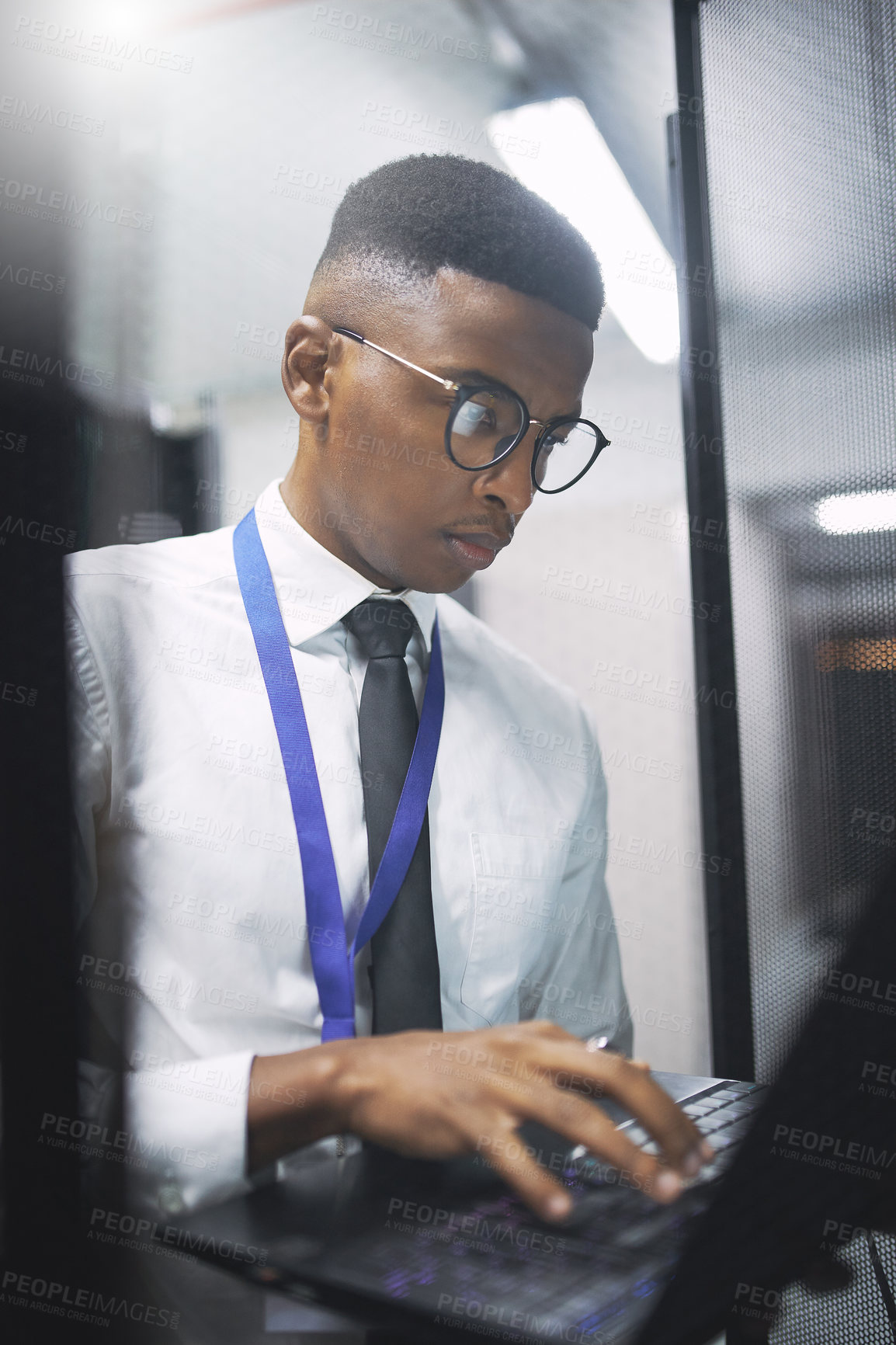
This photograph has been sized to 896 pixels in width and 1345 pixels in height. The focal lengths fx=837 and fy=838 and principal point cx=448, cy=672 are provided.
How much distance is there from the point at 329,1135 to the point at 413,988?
14 cm

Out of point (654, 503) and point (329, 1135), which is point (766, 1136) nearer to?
point (329, 1135)

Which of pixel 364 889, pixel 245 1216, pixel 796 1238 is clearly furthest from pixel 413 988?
pixel 796 1238

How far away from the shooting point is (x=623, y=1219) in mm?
617

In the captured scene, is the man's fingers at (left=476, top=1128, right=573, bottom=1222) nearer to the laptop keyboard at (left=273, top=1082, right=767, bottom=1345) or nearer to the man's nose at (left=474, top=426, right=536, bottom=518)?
the laptop keyboard at (left=273, top=1082, right=767, bottom=1345)

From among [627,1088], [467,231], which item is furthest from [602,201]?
[627,1088]

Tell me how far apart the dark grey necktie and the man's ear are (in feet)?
0.73

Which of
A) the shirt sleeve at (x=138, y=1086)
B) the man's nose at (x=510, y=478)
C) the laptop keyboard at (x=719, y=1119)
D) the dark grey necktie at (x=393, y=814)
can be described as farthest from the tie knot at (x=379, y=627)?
the laptop keyboard at (x=719, y=1119)

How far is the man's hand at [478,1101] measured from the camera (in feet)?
2.02

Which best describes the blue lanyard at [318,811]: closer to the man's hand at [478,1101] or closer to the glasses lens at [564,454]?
the man's hand at [478,1101]

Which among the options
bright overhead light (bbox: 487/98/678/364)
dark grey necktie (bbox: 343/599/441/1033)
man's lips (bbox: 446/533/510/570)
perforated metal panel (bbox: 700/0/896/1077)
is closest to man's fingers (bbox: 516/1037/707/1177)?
dark grey necktie (bbox: 343/599/441/1033)

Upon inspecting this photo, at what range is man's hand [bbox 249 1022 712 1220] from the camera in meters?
0.62

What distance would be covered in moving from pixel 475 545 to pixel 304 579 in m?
0.19

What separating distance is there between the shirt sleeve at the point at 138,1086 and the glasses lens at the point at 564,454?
0.48 meters

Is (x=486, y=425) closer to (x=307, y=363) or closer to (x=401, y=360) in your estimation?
(x=401, y=360)
